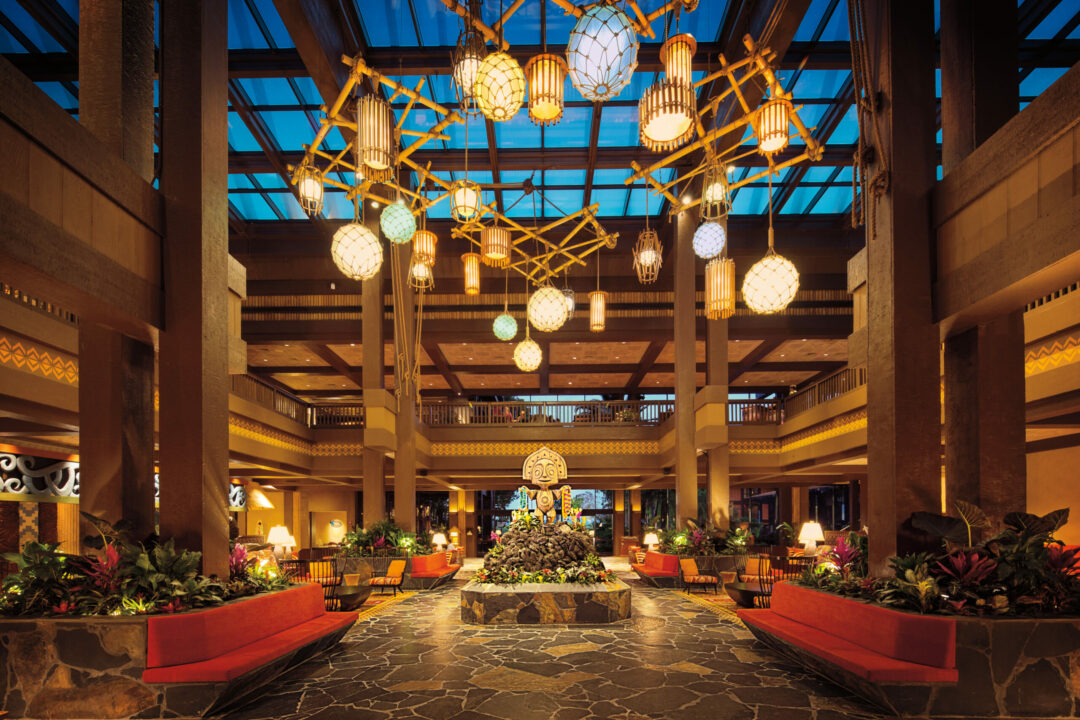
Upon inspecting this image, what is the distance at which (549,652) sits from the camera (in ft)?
24.9

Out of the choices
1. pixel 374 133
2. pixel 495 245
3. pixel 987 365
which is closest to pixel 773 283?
pixel 987 365

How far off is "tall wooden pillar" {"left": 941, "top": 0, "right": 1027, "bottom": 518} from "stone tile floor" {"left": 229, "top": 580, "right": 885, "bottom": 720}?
2.09 metres

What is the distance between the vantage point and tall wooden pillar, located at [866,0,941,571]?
226 inches

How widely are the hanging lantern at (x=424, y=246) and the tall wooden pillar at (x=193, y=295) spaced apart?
2.23 metres

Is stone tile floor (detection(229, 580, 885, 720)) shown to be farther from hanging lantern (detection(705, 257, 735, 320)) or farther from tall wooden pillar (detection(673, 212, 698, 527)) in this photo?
tall wooden pillar (detection(673, 212, 698, 527))

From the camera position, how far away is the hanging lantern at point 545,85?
4809 mm

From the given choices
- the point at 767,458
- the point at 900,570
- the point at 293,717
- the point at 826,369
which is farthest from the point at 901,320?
the point at 826,369

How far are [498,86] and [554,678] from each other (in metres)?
5.13

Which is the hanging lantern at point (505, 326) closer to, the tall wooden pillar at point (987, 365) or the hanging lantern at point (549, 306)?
the hanging lantern at point (549, 306)

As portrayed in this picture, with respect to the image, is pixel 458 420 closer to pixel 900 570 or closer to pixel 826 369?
pixel 826 369

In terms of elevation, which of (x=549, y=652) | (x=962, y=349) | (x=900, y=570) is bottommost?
(x=549, y=652)

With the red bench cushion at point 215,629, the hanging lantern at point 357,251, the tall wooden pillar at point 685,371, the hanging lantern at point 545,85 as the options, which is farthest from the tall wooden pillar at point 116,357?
the tall wooden pillar at point 685,371

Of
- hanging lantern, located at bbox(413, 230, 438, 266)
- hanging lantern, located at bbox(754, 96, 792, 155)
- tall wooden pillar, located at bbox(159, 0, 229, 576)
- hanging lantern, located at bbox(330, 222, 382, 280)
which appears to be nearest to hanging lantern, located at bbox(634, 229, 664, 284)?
hanging lantern, located at bbox(413, 230, 438, 266)

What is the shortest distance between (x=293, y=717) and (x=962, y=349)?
6.21 metres
